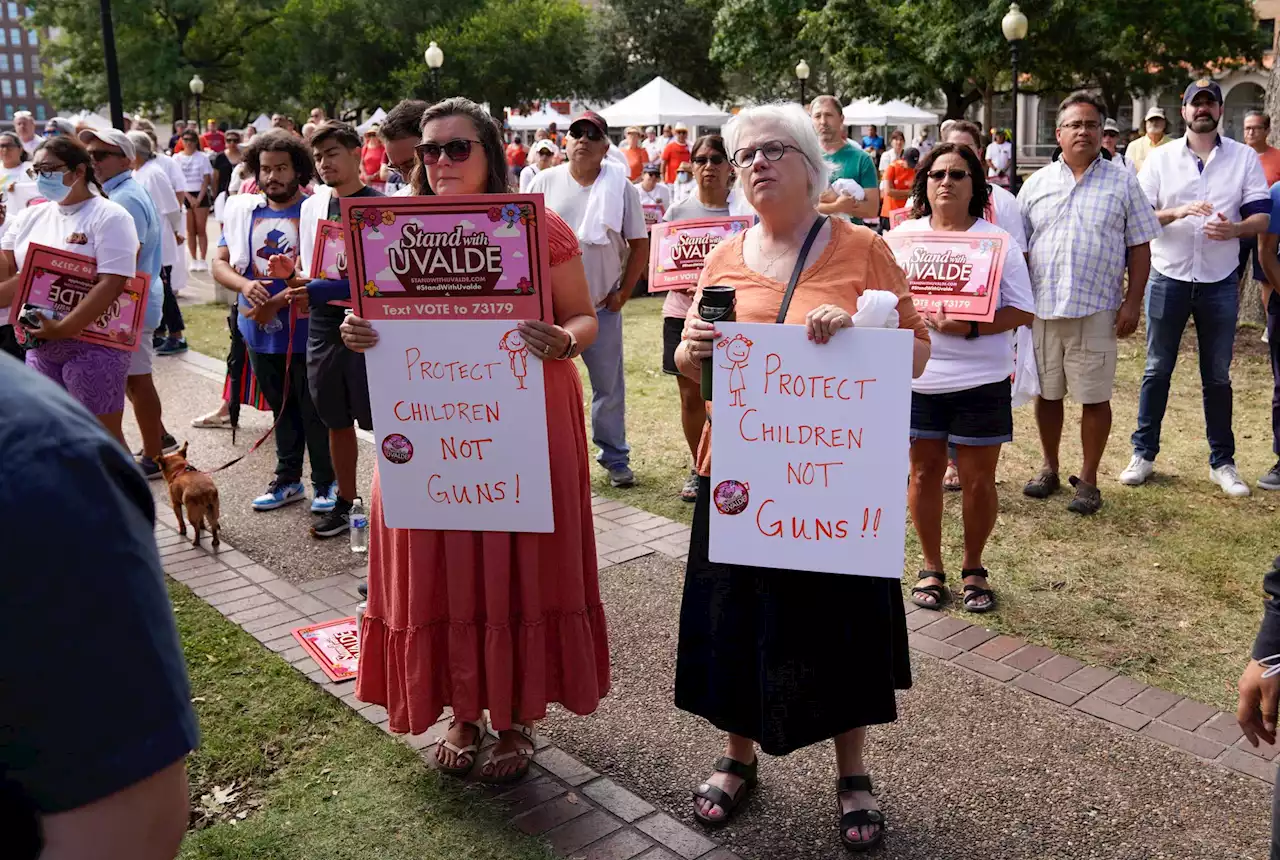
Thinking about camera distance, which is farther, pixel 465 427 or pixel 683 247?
pixel 683 247

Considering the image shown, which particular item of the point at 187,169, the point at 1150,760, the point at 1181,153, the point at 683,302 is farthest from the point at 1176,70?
the point at 1150,760

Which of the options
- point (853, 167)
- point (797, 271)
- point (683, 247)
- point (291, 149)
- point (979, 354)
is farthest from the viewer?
point (853, 167)

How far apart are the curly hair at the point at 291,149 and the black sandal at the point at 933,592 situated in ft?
12.5

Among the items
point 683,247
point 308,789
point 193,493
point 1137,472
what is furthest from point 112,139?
point 1137,472

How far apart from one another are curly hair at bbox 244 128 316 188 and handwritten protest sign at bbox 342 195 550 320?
2908 millimetres

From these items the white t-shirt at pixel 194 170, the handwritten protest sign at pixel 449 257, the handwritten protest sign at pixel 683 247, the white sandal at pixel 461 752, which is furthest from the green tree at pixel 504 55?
the white sandal at pixel 461 752

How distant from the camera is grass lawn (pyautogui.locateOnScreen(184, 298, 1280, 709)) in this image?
4.86 m

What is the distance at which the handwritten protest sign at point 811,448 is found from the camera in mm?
3160

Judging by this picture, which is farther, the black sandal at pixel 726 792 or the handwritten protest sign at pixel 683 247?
the handwritten protest sign at pixel 683 247

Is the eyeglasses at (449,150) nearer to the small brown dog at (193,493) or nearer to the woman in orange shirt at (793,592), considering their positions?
the woman in orange shirt at (793,592)

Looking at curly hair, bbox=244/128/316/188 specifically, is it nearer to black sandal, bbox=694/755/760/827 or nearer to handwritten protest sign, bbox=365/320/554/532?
handwritten protest sign, bbox=365/320/554/532

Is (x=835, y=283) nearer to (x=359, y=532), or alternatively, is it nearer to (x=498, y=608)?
(x=498, y=608)

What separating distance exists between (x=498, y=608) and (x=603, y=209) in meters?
3.75

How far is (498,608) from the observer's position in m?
3.67
